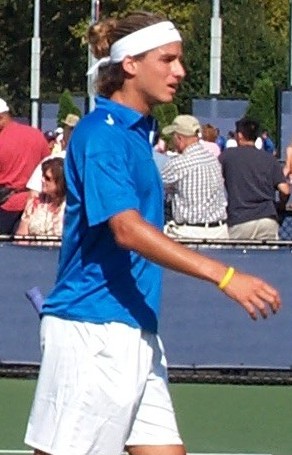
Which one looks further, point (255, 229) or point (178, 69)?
point (255, 229)

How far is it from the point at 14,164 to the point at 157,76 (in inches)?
295

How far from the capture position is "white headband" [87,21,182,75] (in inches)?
185

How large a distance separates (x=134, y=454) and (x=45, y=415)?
0.37 meters

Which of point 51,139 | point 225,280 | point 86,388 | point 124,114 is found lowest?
point 51,139

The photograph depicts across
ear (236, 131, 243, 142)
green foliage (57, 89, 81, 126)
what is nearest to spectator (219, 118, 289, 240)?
ear (236, 131, 243, 142)

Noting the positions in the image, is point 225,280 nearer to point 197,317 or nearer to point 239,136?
point 197,317

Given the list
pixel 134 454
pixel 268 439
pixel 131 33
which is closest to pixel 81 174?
pixel 131 33

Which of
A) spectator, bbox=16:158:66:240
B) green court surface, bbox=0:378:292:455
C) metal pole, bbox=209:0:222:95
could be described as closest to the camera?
green court surface, bbox=0:378:292:455

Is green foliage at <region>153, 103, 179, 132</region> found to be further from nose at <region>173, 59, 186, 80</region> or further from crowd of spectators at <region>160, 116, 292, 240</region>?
nose at <region>173, 59, 186, 80</region>

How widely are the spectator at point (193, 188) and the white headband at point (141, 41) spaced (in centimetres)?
609

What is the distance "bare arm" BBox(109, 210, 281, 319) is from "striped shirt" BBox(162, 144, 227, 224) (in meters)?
6.42

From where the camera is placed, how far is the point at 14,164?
12125 millimetres

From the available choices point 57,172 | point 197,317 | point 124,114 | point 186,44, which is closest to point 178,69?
point 124,114

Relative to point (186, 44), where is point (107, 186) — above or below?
above
